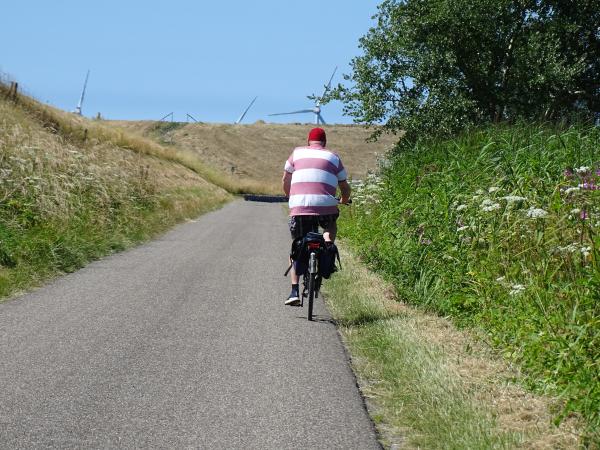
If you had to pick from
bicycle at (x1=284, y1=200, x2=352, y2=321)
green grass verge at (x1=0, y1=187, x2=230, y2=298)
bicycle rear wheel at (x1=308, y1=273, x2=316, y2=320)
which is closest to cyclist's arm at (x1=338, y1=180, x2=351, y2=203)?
bicycle at (x1=284, y1=200, x2=352, y2=321)

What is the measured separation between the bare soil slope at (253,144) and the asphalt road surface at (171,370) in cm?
7900

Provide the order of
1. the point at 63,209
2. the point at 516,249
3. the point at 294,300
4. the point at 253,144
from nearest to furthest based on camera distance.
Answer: the point at 516,249 → the point at 294,300 → the point at 63,209 → the point at 253,144

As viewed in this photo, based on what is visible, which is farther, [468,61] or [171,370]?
[468,61]

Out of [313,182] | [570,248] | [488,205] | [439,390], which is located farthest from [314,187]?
[439,390]

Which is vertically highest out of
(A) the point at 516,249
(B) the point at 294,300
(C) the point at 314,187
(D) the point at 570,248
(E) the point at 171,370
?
(C) the point at 314,187

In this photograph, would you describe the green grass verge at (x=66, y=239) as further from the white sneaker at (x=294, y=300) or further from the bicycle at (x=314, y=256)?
→ the bicycle at (x=314, y=256)

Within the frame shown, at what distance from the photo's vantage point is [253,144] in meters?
115

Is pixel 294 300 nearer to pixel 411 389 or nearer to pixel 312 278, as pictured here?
pixel 312 278

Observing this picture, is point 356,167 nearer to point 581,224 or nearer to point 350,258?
point 350,258

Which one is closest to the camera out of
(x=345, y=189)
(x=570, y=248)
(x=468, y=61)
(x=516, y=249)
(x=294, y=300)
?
(x=570, y=248)

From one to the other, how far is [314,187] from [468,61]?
875 inches

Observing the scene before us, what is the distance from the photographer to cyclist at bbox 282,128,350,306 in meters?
9.11

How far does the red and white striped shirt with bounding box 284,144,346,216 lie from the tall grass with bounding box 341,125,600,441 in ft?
4.85

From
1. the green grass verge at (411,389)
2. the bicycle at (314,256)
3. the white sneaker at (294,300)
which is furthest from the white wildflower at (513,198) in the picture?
the white sneaker at (294,300)
